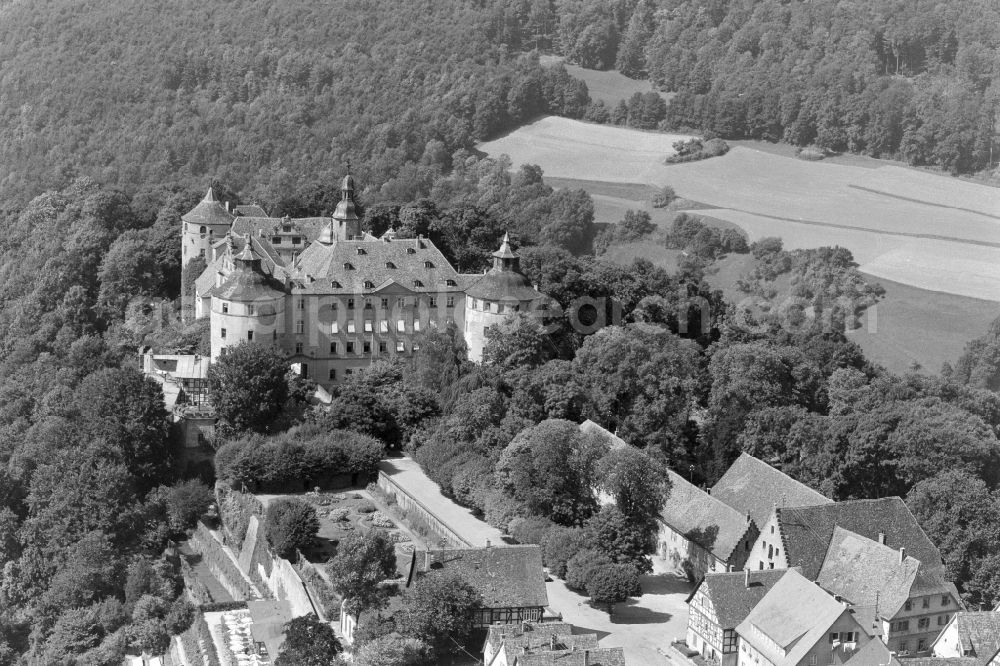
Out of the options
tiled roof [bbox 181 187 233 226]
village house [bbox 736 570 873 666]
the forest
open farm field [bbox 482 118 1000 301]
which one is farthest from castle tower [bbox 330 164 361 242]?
village house [bbox 736 570 873 666]

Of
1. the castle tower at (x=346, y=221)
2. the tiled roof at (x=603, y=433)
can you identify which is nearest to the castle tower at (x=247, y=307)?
the castle tower at (x=346, y=221)

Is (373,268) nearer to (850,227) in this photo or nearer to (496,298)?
(496,298)

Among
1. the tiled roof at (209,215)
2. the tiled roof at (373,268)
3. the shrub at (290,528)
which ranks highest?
the tiled roof at (373,268)

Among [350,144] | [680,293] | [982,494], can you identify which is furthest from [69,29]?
[982,494]

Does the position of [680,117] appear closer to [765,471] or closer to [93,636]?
[765,471]

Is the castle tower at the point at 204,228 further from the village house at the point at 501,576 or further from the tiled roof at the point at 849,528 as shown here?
the tiled roof at the point at 849,528

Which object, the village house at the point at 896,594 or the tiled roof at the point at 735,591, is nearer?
the tiled roof at the point at 735,591

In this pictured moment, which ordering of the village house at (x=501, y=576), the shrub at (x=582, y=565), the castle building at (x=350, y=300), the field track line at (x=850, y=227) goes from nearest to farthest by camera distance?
the village house at (x=501, y=576) < the shrub at (x=582, y=565) < the castle building at (x=350, y=300) < the field track line at (x=850, y=227)
